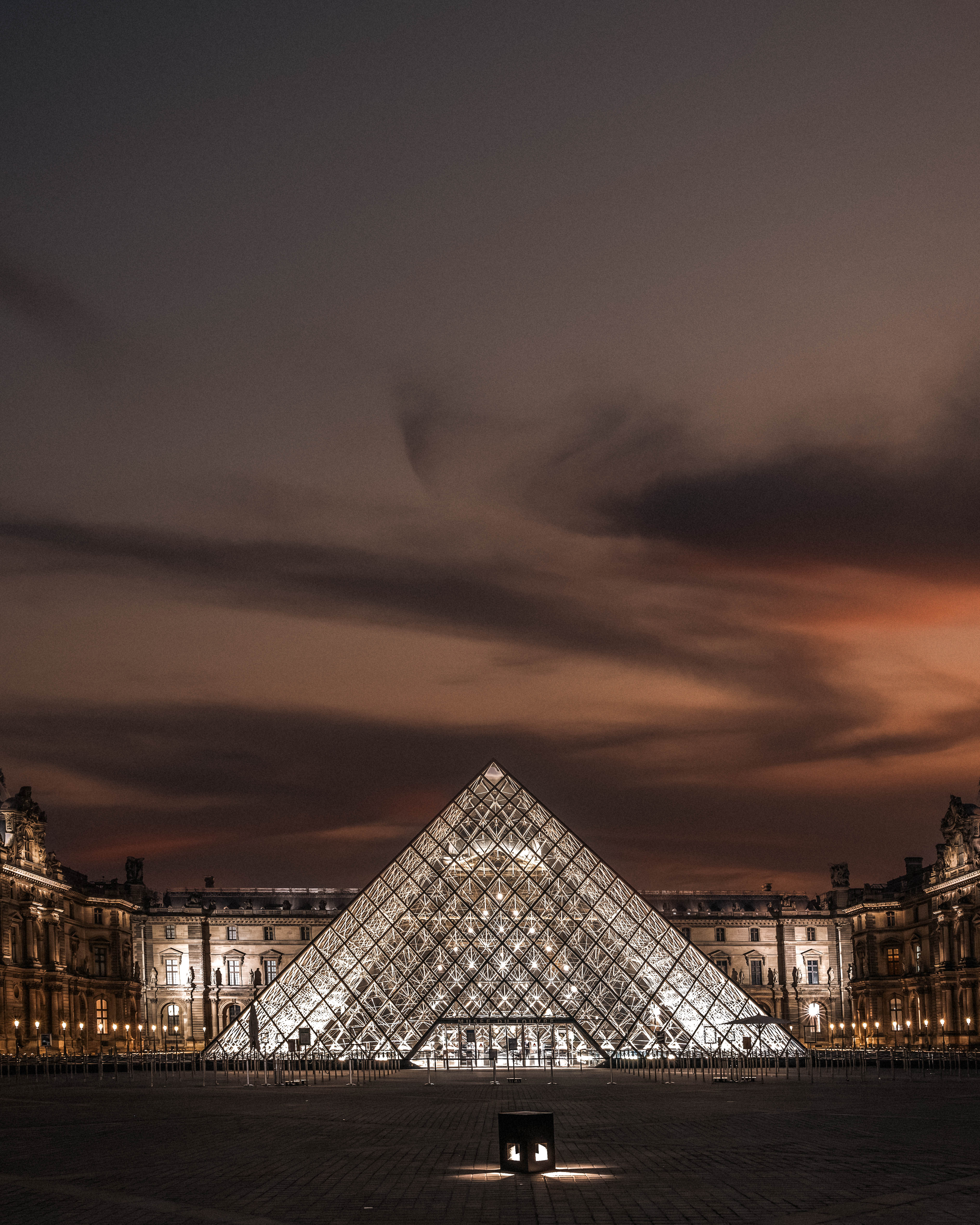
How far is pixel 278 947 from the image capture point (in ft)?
283

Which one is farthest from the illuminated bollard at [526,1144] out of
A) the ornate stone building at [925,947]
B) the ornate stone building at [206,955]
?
the ornate stone building at [206,955]

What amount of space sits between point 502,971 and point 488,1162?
31079 millimetres

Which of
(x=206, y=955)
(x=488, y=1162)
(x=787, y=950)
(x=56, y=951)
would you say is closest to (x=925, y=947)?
(x=787, y=950)

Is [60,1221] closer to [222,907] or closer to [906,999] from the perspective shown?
[906,999]

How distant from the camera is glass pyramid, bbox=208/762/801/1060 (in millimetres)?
43219

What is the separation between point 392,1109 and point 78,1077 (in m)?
26.4

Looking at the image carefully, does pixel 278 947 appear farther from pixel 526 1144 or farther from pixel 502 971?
pixel 526 1144

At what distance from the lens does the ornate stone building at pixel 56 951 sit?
198 feet

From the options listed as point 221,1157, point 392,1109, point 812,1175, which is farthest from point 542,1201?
point 392,1109

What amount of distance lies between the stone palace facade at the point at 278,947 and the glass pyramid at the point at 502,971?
63.0ft

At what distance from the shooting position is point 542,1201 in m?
11.3

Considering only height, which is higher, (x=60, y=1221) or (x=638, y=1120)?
(x=60, y=1221)

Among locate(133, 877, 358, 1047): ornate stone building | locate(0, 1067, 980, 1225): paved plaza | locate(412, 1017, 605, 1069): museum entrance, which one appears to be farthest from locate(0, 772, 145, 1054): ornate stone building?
locate(0, 1067, 980, 1225): paved plaza

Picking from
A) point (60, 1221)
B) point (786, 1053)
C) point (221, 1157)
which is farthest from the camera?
point (786, 1053)
